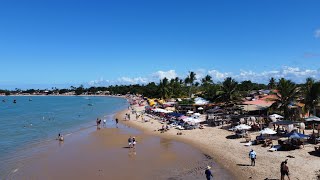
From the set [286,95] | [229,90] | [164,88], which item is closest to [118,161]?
[286,95]

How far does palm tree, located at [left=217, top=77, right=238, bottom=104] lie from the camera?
152 ft

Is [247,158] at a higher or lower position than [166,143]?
higher

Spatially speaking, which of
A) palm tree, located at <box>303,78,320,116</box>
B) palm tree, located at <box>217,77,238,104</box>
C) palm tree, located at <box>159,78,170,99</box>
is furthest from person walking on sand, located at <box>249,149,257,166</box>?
palm tree, located at <box>159,78,170,99</box>

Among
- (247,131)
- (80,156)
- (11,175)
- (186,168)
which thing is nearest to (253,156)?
(186,168)

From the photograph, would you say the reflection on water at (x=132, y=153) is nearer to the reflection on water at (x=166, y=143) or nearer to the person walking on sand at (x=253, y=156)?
the reflection on water at (x=166, y=143)

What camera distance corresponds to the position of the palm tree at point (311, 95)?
1304 inches

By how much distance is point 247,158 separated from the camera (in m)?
22.9

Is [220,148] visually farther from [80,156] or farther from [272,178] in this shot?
[80,156]

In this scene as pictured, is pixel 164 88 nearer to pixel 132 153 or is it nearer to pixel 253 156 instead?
pixel 132 153

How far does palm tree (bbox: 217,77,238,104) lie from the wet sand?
16.6 meters

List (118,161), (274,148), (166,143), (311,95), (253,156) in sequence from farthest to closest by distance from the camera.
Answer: (311,95)
(166,143)
(118,161)
(274,148)
(253,156)

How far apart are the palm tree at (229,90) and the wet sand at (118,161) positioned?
16607 mm

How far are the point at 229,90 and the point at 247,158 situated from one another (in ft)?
80.0

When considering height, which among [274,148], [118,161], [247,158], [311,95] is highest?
[311,95]
